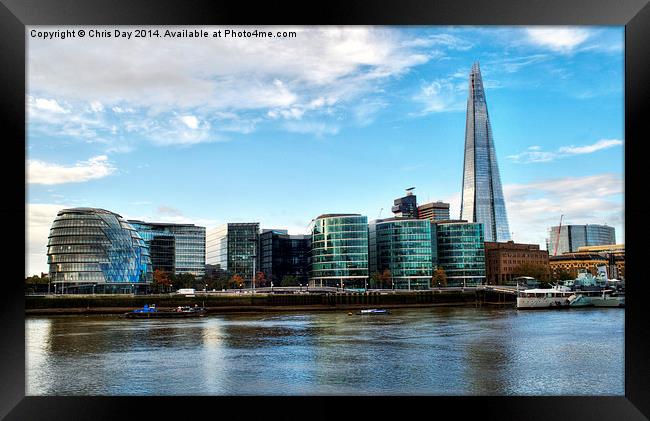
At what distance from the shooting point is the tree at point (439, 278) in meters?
42.0

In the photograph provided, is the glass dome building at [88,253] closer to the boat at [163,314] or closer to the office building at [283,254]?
the office building at [283,254]

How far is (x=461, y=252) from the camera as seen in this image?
44.1m

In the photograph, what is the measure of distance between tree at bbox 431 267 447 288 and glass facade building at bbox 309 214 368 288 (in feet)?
16.0

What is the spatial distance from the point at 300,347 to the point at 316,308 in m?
18.1

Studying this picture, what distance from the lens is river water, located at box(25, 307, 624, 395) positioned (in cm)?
922

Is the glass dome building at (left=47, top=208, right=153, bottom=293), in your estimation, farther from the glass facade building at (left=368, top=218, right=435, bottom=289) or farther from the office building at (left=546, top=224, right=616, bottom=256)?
the office building at (left=546, top=224, right=616, bottom=256)

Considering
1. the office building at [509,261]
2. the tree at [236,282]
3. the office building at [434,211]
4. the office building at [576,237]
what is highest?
the office building at [434,211]

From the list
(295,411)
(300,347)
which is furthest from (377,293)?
(295,411)

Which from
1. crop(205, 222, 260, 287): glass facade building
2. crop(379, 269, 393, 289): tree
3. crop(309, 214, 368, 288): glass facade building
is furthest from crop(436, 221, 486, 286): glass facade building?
crop(205, 222, 260, 287): glass facade building

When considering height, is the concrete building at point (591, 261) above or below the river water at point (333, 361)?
above
